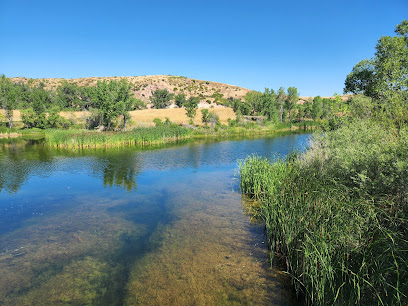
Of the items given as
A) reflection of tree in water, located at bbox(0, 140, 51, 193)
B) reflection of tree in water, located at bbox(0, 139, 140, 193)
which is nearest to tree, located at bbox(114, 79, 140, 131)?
reflection of tree in water, located at bbox(0, 139, 140, 193)

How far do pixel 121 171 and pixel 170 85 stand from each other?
85.1 metres

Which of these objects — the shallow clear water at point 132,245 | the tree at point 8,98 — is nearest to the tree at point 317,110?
the shallow clear water at point 132,245

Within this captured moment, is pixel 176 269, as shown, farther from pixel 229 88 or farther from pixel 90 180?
pixel 229 88

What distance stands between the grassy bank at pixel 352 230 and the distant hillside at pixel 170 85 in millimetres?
80780

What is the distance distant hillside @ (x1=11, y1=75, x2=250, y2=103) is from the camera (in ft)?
296

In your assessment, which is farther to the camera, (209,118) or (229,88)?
(229,88)

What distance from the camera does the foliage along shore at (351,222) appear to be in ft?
12.0

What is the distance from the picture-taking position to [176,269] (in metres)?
5.95

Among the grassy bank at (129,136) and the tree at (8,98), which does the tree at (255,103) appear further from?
the tree at (8,98)

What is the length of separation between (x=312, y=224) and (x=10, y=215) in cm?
1125

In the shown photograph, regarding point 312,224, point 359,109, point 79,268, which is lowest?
point 79,268

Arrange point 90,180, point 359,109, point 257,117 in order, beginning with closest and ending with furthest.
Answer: point 359,109 → point 90,180 → point 257,117

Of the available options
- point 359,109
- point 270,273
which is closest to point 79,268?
point 270,273

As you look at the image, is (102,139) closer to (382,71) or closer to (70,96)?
(382,71)
